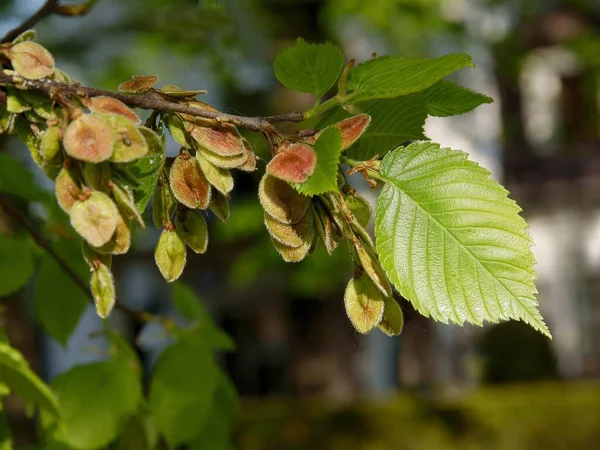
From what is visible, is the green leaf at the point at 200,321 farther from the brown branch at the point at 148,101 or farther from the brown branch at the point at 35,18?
the brown branch at the point at 148,101

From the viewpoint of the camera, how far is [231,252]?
5.59 metres

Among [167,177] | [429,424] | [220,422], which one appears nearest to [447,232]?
[167,177]

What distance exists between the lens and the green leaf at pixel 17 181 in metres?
1.00

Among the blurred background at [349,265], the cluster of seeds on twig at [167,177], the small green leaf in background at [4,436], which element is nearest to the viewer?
the cluster of seeds on twig at [167,177]

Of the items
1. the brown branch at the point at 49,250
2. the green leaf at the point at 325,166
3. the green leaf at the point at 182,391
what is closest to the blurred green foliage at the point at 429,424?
the green leaf at the point at 182,391

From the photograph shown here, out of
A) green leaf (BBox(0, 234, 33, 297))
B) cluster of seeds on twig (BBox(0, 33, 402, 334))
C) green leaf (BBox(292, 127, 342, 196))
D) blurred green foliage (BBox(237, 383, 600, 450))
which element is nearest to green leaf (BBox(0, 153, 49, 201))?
green leaf (BBox(0, 234, 33, 297))

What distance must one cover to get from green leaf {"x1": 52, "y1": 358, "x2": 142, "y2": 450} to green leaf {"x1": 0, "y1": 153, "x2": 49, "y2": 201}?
0.76 feet

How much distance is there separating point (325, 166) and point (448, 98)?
0.17 m

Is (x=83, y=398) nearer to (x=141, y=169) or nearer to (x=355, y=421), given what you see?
(x=141, y=169)

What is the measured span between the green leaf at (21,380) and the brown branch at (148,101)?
246 millimetres

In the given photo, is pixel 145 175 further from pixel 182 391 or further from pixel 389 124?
pixel 182 391

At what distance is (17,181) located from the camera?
1005 millimetres

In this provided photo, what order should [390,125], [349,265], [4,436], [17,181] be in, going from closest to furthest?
1. [390,125]
2. [4,436]
3. [17,181]
4. [349,265]

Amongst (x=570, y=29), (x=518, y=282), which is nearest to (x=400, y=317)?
(x=518, y=282)
